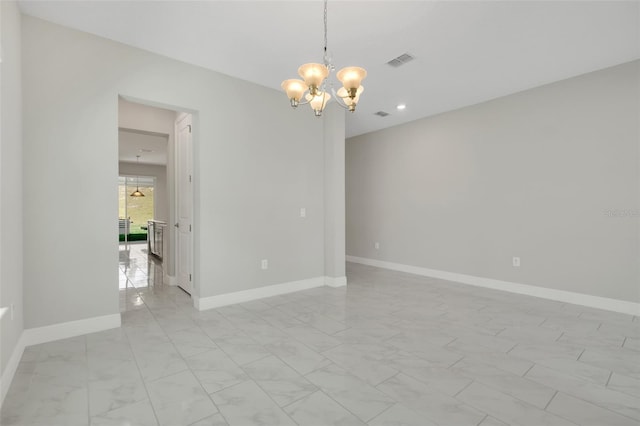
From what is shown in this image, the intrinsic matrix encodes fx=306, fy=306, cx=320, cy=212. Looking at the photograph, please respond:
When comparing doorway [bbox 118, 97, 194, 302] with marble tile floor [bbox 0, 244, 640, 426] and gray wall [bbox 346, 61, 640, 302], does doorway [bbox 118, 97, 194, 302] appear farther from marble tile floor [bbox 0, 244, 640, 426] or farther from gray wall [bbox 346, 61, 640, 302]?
gray wall [bbox 346, 61, 640, 302]

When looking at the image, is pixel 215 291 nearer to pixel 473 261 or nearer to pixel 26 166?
pixel 26 166

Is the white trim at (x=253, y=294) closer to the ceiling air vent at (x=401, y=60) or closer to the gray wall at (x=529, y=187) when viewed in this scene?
the gray wall at (x=529, y=187)

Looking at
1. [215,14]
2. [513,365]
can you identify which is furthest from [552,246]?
[215,14]

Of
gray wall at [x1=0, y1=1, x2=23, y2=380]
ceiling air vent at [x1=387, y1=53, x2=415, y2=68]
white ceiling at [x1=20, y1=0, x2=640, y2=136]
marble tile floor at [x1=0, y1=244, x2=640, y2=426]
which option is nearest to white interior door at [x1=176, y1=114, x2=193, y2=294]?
marble tile floor at [x1=0, y1=244, x2=640, y2=426]

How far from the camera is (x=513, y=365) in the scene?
236 centimetres

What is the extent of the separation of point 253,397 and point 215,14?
3.03m

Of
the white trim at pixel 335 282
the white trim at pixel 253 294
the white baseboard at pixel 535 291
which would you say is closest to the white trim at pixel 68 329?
A: the white trim at pixel 253 294

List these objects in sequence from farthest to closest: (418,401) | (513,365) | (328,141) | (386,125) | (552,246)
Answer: (386,125) → (328,141) → (552,246) → (513,365) → (418,401)

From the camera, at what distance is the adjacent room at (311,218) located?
205 cm

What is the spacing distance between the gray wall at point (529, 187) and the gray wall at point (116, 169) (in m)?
2.23

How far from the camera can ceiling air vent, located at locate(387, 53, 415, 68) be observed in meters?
3.39

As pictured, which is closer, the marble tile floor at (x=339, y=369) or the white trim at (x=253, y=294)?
the marble tile floor at (x=339, y=369)

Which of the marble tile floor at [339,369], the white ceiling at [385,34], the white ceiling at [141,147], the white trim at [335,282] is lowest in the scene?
the marble tile floor at [339,369]

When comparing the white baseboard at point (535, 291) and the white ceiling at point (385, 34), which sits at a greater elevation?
the white ceiling at point (385, 34)
